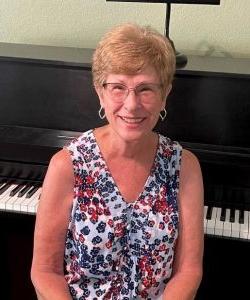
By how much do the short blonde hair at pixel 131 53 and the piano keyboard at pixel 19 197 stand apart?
0.65 metres

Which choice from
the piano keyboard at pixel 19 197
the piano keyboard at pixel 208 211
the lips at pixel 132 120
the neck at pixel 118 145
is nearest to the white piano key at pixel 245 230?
the piano keyboard at pixel 208 211

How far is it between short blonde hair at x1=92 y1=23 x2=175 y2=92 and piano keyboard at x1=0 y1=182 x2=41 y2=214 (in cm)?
65

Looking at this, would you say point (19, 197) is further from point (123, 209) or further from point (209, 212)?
point (209, 212)

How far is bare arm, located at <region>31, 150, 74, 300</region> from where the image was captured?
1.25 metres

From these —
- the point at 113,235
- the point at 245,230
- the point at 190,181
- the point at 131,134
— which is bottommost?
the point at 245,230

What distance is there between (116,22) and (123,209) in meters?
1.19

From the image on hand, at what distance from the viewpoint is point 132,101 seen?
1.19 metres

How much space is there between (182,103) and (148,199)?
1.82ft

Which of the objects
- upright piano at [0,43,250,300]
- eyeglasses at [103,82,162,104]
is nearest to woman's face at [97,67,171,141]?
eyeglasses at [103,82,162,104]

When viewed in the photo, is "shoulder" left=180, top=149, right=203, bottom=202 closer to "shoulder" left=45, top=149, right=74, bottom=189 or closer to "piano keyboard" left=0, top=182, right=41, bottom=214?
"shoulder" left=45, top=149, right=74, bottom=189

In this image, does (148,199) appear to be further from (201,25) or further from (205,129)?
(201,25)

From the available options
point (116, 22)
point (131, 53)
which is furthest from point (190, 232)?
point (116, 22)

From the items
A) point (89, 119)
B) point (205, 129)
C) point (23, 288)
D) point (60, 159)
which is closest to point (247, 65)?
point (205, 129)

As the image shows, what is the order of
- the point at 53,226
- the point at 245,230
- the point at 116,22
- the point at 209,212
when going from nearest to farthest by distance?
the point at 53,226
the point at 245,230
the point at 209,212
the point at 116,22
